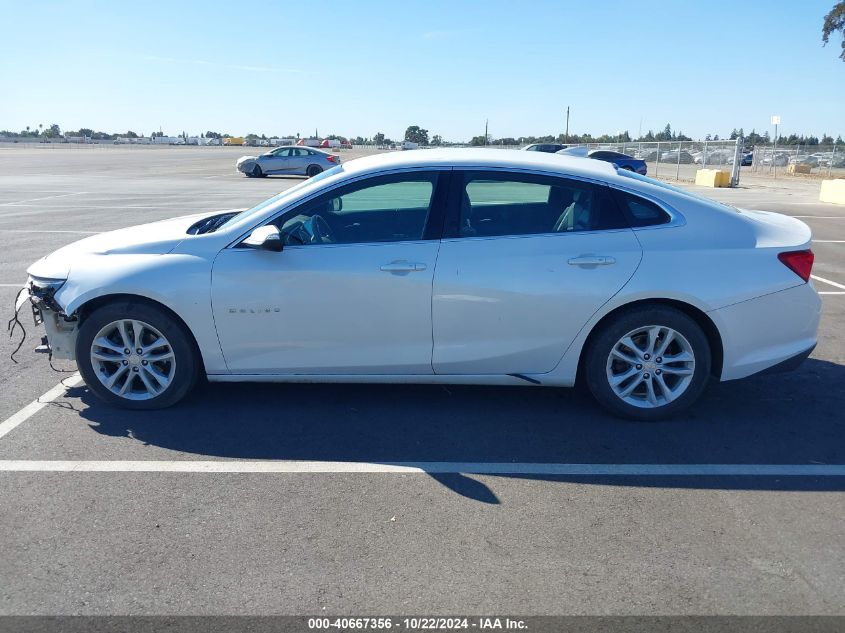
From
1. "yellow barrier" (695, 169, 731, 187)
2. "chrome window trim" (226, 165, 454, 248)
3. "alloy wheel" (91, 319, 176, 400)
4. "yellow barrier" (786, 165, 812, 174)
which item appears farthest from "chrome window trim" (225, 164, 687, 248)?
"yellow barrier" (786, 165, 812, 174)

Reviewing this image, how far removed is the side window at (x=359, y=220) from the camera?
15.5ft

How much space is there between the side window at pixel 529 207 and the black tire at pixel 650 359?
1.99 feet

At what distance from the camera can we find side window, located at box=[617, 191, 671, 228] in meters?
4.71

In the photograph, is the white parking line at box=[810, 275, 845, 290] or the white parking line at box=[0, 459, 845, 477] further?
the white parking line at box=[810, 275, 845, 290]

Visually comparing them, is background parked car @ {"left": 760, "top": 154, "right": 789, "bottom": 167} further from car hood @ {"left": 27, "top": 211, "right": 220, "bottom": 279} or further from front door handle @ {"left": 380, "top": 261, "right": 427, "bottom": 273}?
car hood @ {"left": 27, "top": 211, "right": 220, "bottom": 279}

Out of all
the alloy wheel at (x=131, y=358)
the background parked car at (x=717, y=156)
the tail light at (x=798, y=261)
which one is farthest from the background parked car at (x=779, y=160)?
the alloy wheel at (x=131, y=358)

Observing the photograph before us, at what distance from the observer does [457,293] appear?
179 inches

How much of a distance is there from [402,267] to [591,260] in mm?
1171

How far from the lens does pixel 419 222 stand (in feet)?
15.5

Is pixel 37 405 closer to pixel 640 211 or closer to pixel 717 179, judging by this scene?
pixel 640 211

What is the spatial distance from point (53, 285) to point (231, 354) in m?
1.24

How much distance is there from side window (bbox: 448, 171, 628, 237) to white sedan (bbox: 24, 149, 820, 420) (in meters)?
0.01

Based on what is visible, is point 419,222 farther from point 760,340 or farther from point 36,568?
point 36,568

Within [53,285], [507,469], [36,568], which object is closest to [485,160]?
[507,469]
